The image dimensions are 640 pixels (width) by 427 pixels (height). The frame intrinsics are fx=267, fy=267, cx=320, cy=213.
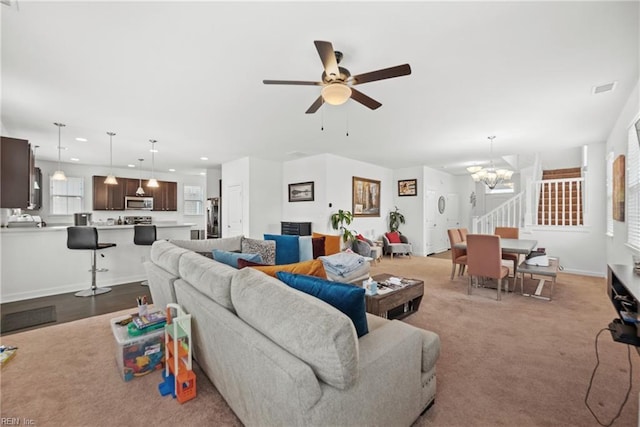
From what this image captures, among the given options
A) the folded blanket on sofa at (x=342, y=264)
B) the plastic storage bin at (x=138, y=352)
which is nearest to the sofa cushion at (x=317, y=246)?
the folded blanket on sofa at (x=342, y=264)

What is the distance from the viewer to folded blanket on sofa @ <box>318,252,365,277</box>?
10.3 feet

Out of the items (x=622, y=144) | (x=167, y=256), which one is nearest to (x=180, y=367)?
(x=167, y=256)

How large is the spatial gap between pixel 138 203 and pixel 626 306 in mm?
10024

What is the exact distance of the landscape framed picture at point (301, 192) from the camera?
6.41 m

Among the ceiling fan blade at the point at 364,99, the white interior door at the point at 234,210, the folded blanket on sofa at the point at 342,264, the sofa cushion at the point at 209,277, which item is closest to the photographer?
the sofa cushion at the point at 209,277

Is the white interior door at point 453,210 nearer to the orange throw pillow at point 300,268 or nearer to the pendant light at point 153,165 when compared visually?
the orange throw pillow at point 300,268

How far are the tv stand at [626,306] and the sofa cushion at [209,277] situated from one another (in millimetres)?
2015

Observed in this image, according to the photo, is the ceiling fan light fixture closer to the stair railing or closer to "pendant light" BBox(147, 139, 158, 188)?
"pendant light" BBox(147, 139, 158, 188)

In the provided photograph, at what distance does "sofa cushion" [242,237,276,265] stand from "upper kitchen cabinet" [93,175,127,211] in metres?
6.42

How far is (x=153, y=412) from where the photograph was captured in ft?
5.56

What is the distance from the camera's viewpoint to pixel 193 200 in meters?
9.74

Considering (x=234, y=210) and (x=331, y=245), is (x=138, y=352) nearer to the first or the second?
(x=331, y=245)

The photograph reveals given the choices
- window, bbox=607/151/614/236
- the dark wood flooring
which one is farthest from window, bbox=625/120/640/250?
A: the dark wood flooring

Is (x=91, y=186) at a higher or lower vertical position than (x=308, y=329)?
higher
